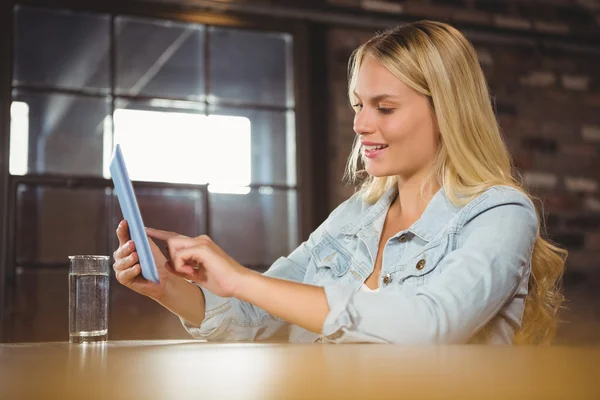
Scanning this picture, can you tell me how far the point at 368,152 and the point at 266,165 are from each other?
5.58 feet

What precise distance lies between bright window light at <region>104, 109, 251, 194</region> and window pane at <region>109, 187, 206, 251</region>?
0.06 m

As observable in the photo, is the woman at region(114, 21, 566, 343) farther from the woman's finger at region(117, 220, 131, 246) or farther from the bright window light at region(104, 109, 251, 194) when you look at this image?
the bright window light at region(104, 109, 251, 194)

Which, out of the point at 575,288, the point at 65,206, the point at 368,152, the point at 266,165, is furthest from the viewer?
the point at 575,288

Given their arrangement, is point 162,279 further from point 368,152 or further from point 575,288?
point 575,288

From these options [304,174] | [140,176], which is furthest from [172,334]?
[304,174]

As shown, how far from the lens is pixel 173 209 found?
10.6 ft

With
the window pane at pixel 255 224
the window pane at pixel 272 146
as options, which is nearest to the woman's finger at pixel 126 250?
the window pane at pixel 255 224

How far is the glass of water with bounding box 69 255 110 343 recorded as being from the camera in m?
1.29

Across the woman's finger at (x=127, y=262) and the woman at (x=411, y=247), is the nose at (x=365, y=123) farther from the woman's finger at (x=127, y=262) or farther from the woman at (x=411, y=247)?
the woman's finger at (x=127, y=262)

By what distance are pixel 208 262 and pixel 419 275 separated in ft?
1.50

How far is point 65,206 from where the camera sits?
3.04 meters

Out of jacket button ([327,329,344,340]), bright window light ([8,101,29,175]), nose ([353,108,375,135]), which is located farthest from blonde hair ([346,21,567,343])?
bright window light ([8,101,29,175])

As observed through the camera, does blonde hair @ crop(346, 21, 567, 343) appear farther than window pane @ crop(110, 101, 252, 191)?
No

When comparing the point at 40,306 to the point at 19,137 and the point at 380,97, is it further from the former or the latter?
the point at 380,97
